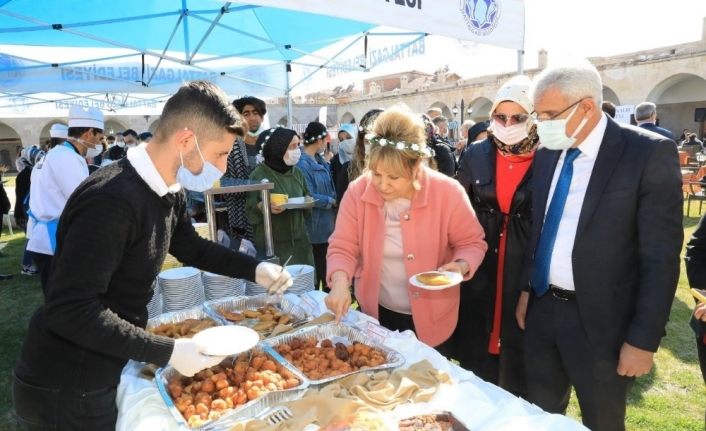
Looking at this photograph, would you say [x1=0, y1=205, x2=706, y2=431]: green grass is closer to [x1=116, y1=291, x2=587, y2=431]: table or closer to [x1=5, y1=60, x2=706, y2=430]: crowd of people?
[x1=5, y1=60, x2=706, y2=430]: crowd of people

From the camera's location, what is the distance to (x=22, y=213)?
7074 mm

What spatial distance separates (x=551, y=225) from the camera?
180cm

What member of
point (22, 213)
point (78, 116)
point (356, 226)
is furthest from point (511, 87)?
point (22, 213)

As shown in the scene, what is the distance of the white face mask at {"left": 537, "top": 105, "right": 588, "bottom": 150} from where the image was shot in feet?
5.65

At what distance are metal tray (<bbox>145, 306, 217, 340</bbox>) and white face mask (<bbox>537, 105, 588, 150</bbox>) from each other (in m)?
1.60

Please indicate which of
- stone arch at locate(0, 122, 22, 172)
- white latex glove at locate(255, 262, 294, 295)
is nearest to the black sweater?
white latex glove at locate(255, 262, 294, 295)

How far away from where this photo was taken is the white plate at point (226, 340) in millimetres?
1351

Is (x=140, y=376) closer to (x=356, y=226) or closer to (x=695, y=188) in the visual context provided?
(x=356, y=226)

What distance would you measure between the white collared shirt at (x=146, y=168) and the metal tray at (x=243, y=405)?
0.64 metres

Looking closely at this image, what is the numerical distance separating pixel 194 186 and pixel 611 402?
172 cm

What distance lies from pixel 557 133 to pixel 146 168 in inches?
57.5

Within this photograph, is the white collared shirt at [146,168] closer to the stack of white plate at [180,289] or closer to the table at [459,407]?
the table at [459,407]

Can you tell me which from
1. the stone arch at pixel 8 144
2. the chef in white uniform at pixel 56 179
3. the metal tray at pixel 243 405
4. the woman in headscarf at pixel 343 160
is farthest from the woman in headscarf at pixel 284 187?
the stone arch at pixel 8 144

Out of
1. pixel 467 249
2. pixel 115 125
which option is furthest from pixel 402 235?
pixel 115 125
